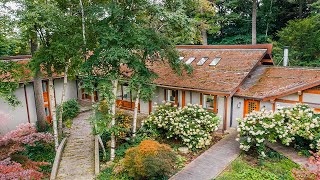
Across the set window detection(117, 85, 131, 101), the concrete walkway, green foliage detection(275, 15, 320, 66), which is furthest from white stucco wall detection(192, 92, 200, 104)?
green foliage detection(275, 15, 320, 66)

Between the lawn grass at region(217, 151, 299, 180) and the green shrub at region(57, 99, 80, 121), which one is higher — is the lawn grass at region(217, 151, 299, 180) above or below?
below

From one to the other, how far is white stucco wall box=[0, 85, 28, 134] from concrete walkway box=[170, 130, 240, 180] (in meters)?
10.4

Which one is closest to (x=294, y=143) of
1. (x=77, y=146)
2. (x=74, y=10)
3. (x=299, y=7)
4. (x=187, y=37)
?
(x=187, y=37)

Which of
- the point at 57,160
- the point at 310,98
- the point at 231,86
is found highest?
the point at 231,86

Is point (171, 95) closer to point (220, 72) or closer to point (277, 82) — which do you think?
point (220, 72)

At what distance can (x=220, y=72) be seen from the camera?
50.1ft

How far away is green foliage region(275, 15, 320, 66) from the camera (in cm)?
2186

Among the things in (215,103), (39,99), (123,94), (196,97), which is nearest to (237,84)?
(215,103)

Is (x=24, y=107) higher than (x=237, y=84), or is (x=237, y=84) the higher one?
(x=237, y=84)

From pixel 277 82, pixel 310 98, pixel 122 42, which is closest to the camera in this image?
pixel 122 42

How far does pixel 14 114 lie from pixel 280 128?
1474 centimetres

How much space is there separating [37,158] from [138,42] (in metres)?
7.35

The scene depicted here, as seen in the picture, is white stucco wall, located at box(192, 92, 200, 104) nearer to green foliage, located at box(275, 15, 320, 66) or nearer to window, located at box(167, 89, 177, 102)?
window, located at box(167, 89, 177, 102)

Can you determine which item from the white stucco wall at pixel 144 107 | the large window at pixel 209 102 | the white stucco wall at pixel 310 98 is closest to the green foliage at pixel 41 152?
the white stucco wall at pixel 144 107
